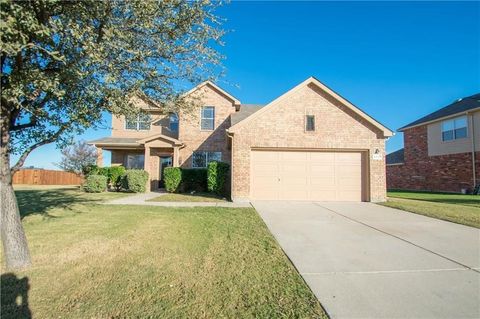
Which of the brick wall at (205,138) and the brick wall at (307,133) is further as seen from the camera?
the brick wall at (205,138)

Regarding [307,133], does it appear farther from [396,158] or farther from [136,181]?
[396,158]

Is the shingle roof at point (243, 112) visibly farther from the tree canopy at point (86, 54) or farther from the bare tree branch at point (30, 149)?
the bare tree branch at point (30, 149)

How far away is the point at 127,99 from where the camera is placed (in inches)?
199

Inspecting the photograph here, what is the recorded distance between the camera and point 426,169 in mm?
21484

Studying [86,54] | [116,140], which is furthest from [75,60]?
[116,140]

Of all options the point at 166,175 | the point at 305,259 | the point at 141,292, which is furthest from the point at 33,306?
the point at 166,175

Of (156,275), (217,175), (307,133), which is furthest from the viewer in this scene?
(217,175)

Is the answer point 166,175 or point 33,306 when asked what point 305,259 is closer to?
point 33,306

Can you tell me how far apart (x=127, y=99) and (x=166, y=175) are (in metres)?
10.4

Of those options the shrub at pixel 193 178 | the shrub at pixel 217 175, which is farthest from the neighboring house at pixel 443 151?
the shrub at pixel 193 178

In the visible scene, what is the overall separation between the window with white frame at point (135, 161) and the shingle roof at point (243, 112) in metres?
7.65

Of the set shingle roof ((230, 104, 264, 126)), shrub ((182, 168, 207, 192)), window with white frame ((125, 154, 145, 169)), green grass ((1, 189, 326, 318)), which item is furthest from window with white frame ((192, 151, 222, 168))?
green grass ((1, 189, 326, 318))

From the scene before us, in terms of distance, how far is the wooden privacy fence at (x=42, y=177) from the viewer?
27.7 meters

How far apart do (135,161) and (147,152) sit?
324cm
